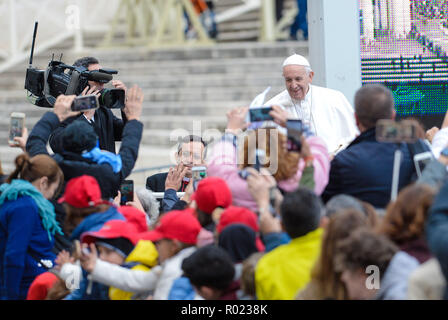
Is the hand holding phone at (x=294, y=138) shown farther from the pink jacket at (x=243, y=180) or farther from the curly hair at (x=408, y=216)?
the curly hair at (x=408, y=216)

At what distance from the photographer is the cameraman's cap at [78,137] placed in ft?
15.7

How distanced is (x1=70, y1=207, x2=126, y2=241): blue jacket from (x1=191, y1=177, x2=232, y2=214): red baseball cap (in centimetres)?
54

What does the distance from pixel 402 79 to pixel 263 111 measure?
8.69ft

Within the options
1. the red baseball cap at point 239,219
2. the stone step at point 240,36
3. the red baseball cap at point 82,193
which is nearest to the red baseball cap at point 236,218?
the red baseball cap at point 239,219

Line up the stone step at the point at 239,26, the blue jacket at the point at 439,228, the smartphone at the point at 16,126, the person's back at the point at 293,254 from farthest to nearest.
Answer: the stone step at the point at 239,26 → the smartphone at the point at 16,126 → the person's back at the point at 293,254 → the blue jacket at the point at 439,228

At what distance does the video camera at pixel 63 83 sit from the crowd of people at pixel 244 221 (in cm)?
12

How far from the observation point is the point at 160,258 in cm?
419

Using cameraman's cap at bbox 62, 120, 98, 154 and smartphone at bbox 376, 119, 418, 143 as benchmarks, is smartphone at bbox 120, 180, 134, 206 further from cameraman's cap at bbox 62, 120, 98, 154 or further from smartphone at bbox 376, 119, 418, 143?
smartphone at bbox 376, 119, 418, 143

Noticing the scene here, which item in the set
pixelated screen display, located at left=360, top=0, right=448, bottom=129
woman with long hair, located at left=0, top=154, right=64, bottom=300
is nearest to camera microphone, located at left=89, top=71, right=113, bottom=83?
woman with long hair, located at left=0, top=154, right=64, bottom=300

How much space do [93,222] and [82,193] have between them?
0.51ft

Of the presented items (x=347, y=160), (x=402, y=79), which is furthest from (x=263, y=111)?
(x=402, y=79)

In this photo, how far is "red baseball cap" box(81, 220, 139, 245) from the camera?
439cm
